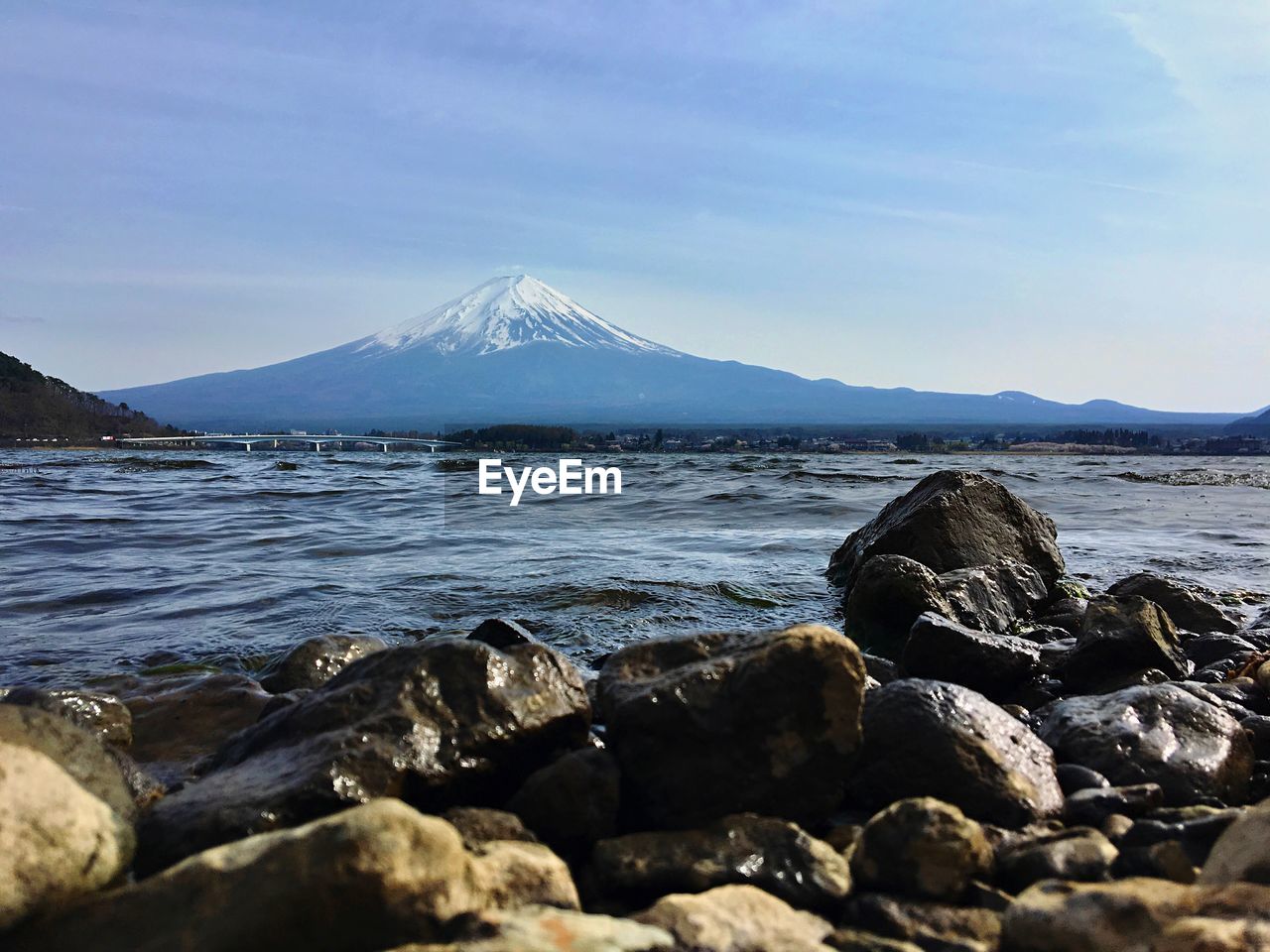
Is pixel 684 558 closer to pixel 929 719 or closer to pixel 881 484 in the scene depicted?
pixel 929 719

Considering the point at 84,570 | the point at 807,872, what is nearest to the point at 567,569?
the point at 84,570

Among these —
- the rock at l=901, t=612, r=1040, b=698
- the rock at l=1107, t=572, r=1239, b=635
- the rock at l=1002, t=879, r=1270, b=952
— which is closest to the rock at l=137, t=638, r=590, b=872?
the rock at l=1002, t=879, r=1270, b=952

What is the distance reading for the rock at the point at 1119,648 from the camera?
6805 mm

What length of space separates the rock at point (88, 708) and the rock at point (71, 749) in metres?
1.71

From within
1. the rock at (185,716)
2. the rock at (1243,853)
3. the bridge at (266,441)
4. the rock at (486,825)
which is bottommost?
the rock at (185,716)

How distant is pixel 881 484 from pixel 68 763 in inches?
1253

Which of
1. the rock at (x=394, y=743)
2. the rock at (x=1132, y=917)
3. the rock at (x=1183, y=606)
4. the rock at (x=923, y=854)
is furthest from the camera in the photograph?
the rock at (x=1183, y=606)

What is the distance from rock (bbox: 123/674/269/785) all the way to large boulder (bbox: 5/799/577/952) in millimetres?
2431

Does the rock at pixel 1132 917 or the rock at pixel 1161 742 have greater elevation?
the rock at pixel 1132 917

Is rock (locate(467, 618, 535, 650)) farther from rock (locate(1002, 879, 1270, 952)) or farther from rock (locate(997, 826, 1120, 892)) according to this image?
rock (locate(1002, 879, 1270, 952))

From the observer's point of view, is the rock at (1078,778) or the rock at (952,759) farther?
the rock at (1078,778)

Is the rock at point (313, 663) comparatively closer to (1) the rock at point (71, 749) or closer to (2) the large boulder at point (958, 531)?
(1) the rock at point (71, 749)

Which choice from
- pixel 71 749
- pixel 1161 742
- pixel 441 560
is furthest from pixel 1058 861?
pixel 441 560

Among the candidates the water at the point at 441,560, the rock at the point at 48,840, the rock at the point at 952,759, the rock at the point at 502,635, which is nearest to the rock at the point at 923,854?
the rock at the point at 952,759
